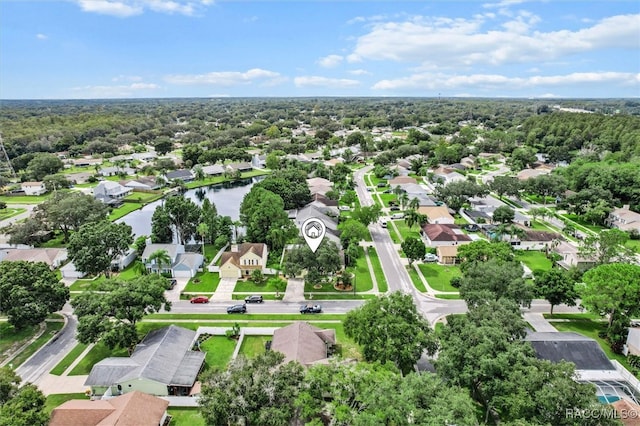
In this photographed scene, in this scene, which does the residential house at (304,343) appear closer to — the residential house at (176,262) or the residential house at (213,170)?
the residential house at (176,262)

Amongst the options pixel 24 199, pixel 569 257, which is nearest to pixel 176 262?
pixel 569 257

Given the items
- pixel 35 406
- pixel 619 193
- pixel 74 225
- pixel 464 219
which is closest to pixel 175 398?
pixel 35 406

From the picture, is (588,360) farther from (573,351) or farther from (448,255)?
(448,255)

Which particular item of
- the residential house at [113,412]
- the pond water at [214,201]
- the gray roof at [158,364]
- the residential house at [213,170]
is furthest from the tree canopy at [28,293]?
the residential house at [213,170]

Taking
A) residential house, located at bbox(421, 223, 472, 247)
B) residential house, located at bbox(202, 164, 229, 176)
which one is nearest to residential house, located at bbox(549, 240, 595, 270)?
residential house, located at bbox(421, 223, 472, 247)

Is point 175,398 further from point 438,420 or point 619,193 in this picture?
point 619,193

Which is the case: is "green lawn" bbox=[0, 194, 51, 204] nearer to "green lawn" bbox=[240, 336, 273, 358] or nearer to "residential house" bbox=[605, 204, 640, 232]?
"green lawn" bbox=[240, 336, 273, 358]
